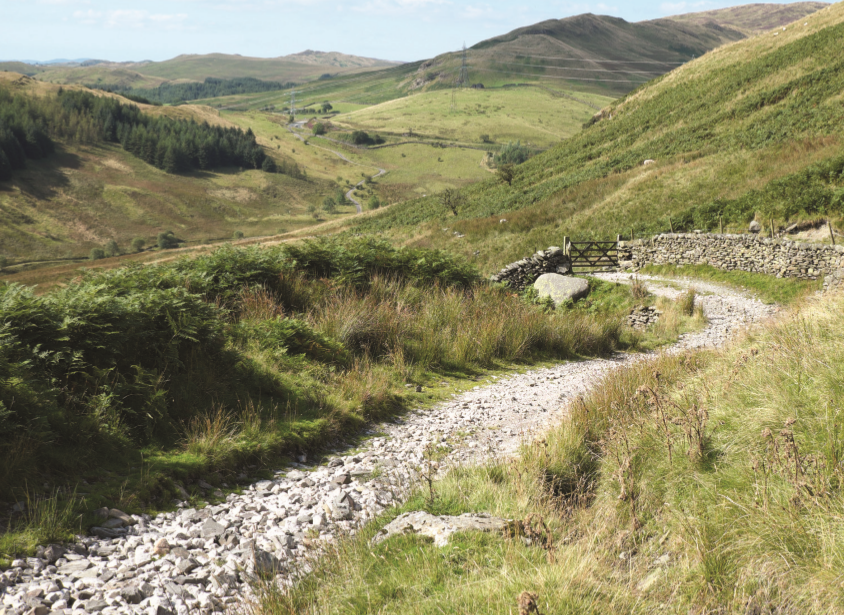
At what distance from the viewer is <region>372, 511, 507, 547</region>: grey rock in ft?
12.8

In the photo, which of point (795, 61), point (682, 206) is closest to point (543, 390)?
point (682, 206)

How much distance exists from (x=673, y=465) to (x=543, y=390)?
4.44 m

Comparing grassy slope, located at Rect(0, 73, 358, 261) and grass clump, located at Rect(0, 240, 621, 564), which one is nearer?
grass clump, located at Rect(0, 240, 621, 564)

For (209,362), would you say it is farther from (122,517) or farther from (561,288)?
(561,288)

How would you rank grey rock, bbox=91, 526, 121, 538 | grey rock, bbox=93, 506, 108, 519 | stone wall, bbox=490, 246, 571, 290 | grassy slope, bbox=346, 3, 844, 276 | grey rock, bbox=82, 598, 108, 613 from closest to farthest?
grey rock, bbox=82, 598, 108, 613 → grey rock, bbox=91, 526, 121, 538 → grey rock, bbox=93, 506, 108, 519 → stone wall, bbox=490, 246, 571, 290 → grassy slope, bbox=346, 3, 844, 276

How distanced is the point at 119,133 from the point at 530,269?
8352 inches

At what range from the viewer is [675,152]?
45188 millimetres

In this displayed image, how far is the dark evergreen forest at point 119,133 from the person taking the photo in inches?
6467

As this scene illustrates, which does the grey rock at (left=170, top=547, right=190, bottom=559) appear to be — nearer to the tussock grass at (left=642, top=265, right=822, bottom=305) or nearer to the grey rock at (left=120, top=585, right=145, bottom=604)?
the grey rock at (left=120, top=585, right=145, bottom=604)

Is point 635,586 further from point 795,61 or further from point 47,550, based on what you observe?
point 795,61

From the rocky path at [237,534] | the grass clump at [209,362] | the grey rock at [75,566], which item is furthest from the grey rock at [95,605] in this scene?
the grass clump at [209,362]

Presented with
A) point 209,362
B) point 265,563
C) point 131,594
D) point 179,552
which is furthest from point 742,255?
point 131,594

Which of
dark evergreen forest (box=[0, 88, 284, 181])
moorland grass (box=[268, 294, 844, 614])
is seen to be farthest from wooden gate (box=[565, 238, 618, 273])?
dark evergreen forest (box=[0, 88, 284, 181])

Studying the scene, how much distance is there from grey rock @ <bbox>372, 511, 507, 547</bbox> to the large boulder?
1340cm
